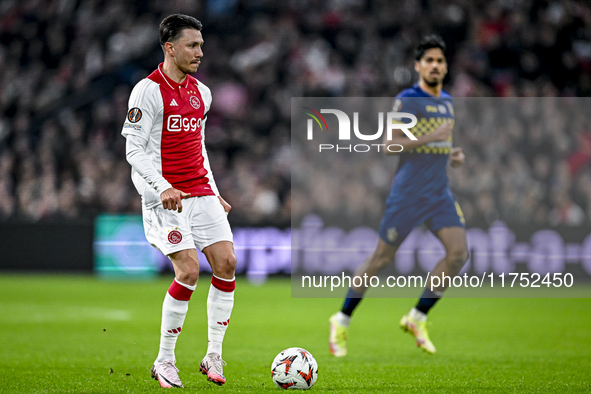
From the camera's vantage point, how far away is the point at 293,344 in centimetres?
735

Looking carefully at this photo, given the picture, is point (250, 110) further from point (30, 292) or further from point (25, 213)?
point (30, 292)

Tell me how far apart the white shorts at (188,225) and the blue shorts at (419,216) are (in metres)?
2.12

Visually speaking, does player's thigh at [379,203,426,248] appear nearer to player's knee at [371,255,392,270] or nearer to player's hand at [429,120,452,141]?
player's knee at [371,255,392,270]

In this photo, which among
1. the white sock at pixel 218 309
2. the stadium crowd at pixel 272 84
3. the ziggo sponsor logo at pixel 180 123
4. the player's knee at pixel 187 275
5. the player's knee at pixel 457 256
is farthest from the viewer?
the stadium crowd at pixel 272 84

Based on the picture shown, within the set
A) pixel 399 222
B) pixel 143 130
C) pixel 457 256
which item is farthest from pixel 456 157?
pixel 143 130

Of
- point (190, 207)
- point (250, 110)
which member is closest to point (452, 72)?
point (250, 110)

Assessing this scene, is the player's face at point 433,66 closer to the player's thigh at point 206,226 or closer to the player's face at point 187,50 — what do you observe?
the player's face at point 187,50

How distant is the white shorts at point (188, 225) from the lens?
16.1 feet

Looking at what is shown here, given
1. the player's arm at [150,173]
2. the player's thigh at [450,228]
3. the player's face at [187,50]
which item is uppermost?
the player's face at [187,50]

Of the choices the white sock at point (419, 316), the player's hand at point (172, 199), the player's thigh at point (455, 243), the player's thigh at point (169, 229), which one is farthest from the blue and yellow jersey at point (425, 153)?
the player's hand at point (172, 199)

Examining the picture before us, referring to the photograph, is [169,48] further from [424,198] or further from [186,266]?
[424,198]

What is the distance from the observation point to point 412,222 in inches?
272

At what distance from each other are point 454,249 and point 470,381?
1666 millimetres

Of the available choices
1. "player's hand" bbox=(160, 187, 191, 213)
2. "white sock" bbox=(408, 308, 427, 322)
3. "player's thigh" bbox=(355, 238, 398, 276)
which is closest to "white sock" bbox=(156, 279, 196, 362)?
"player's hand" bbox=(160, 187, 191, 213)
